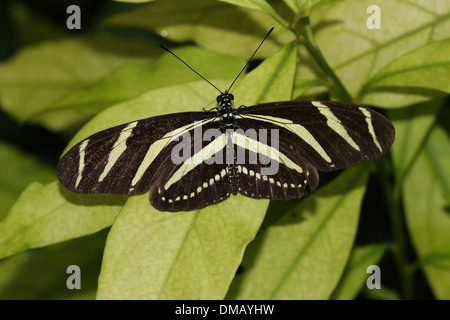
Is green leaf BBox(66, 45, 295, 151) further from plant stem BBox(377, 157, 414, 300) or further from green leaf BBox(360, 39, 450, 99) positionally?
plant stem BBox(377, 157, 414, 300)

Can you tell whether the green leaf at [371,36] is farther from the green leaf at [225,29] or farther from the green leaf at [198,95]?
the green leaf at [198,95]

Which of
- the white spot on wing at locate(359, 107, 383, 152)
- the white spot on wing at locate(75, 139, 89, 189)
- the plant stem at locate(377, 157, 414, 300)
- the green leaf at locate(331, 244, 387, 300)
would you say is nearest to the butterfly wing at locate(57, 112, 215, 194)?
the white spot on wing at locate(75, 139, 89, 189)

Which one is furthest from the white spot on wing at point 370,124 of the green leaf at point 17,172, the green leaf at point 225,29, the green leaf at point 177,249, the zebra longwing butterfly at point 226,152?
the green leaf at point 17,172

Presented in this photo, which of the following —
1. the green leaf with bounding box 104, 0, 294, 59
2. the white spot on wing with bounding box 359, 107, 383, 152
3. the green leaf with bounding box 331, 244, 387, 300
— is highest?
the green leaf with bounding box 104, 0, 294, 59

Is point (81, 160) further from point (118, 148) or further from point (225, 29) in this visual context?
point (225, 29)

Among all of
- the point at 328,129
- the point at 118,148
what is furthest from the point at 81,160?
the point at 328,129
